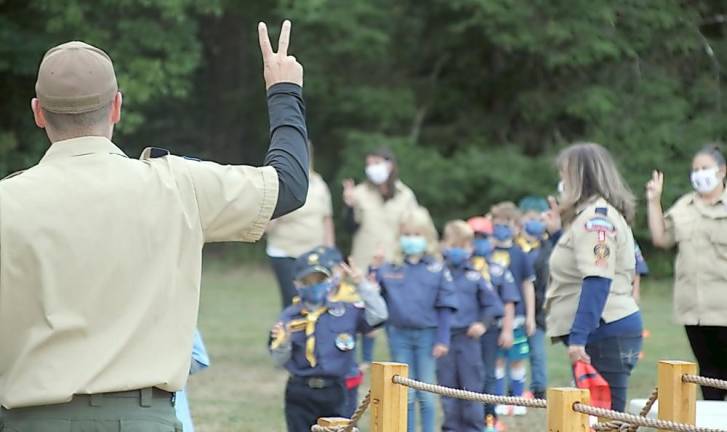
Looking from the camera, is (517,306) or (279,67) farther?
(517,306)

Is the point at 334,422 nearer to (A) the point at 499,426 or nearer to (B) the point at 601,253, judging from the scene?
(B) the point at 601,253

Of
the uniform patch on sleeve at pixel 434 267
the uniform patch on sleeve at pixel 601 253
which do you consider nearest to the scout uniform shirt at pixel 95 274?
the uniform patch on sleeve at pixel 601 253

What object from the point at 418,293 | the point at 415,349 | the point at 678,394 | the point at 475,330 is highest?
the point at 418,293

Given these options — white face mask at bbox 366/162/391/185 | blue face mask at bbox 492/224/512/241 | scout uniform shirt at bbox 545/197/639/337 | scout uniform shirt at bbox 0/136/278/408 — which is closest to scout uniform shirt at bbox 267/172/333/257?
white face mask at bbox 366/162/391/185

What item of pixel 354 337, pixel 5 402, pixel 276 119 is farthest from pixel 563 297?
pixel 5 402

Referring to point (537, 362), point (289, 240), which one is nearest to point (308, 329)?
point (537, 362)

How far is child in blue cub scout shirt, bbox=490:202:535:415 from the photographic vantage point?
9391 millimetres

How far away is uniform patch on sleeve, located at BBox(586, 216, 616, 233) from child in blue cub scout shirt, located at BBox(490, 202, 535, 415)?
2916 millimetres

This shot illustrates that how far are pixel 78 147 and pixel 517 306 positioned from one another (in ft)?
22.4

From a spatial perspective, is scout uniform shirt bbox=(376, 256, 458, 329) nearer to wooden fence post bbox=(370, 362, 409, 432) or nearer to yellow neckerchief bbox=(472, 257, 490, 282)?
yellow neckerchief bbox=(472, 257, 490, 282)

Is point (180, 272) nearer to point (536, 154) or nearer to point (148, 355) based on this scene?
point (148, 355)

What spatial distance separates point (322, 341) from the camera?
22.7ft

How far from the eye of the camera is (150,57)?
20.8 meters

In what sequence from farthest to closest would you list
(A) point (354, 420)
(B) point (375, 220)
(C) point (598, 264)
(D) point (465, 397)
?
(B) point (375, 220) < (C) point (598, 264) < (A) point (354, 420) < (D) point (465, 397)
